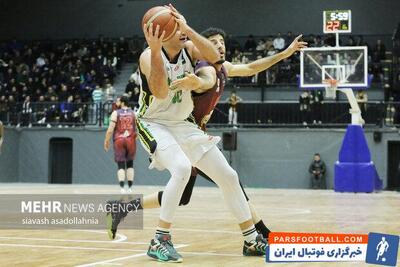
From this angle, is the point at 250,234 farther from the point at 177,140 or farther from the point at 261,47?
the point at 261,47

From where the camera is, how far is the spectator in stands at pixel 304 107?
2407 cm

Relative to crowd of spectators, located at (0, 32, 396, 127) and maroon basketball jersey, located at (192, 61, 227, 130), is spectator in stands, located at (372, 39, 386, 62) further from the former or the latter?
maroon basketball jersey, located at (192, 61, 227, 130)

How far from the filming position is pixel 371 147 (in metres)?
23.2

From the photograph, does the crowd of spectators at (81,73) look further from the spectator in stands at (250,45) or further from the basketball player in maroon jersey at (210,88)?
→ the basketball player in maroon jersey at (210,88)

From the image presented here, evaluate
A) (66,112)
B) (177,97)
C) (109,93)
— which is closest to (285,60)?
(109,93)

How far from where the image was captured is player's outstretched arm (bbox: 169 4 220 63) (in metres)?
5.92

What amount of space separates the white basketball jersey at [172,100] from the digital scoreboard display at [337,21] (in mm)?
13518

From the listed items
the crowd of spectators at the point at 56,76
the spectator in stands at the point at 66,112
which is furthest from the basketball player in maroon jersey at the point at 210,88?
the spectator in stands at the point at 66,112

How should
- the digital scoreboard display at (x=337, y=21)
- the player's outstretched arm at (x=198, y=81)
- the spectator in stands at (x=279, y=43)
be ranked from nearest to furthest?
the player's outstretched arm at (x=198, y=81), the digital scoreboard display at (x=337, y=21), the spectator in stands at (x=279, y=43)

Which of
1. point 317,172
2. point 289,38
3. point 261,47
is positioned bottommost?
point 317,172

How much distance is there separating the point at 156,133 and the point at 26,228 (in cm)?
310

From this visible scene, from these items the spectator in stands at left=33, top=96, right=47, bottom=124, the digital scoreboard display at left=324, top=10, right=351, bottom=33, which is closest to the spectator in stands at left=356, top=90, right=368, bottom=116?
the digital scoreboard display at left=324, top=10, right=351, bottom=33

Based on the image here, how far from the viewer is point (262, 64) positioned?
709cm

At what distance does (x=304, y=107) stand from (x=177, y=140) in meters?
18.0
